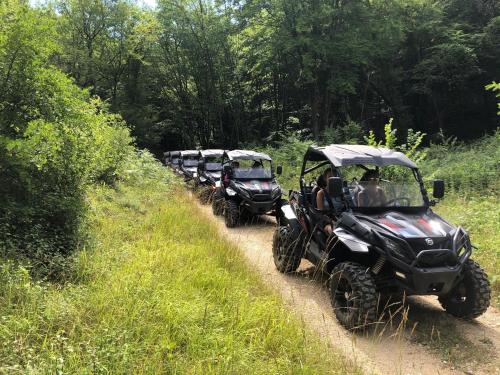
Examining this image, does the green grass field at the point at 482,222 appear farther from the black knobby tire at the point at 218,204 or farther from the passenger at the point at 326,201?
the black knobby tire at the point at 218,204

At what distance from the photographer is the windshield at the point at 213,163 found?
1473 cm

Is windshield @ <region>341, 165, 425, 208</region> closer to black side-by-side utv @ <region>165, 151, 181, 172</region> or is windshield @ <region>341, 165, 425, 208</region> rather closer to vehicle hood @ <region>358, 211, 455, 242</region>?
vehicle hood @ <region>358, 211, 455, 242</region>

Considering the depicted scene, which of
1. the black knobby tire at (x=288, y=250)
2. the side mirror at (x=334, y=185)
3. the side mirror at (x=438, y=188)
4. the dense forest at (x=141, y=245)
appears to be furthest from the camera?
the black knobby tire at (x=288, y=250)

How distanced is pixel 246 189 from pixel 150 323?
6518 millimetres

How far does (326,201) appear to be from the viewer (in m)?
5.85

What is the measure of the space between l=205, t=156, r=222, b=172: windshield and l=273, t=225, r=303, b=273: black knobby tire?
847 cm

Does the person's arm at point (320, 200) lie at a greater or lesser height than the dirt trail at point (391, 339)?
greater

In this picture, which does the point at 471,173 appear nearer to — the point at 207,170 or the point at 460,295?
the point at 460,295

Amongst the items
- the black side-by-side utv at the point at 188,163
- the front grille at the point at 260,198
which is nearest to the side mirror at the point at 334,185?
the front grille at the point at 260,198

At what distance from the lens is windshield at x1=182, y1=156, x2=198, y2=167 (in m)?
18.9

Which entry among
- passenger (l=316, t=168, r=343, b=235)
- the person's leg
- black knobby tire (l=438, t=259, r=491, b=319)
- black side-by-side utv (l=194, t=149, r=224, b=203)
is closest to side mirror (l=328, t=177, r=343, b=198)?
passenger (l=316, t=168, r=343, b=235)

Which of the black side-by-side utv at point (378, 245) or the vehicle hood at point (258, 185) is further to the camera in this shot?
the vehicle hood at point (258, 185)

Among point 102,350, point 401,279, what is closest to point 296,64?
point 401,279

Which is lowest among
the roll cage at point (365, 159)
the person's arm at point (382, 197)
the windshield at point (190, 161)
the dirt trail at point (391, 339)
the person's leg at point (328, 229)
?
the dirt trail at point (391, 339)
